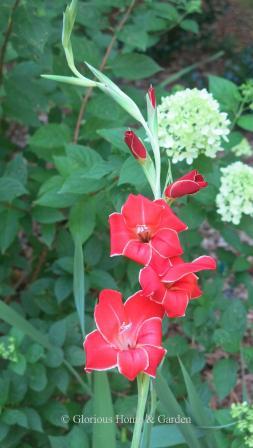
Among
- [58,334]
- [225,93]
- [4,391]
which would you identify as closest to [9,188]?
[58,334]

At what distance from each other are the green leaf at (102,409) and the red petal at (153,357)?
5.9 inches

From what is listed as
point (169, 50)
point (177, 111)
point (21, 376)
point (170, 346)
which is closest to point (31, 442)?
point (21, 376)

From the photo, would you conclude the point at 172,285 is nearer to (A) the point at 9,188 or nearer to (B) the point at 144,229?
(B) the point at 144,229

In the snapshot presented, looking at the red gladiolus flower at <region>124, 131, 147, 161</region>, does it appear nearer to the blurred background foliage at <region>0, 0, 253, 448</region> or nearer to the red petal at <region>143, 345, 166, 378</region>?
the red petal at <region>143, 345, 166, 378</region>

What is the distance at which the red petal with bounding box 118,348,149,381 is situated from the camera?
71 cm

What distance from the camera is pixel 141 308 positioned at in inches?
30.5

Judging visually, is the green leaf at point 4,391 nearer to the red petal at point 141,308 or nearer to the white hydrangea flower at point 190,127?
the white hydrangea flower at point 190,127

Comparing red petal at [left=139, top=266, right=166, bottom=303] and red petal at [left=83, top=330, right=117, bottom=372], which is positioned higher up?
red petal at [left=139, top=266, right=166, bottom=303]

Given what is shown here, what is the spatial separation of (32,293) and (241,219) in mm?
615

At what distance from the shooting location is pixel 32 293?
1833mm

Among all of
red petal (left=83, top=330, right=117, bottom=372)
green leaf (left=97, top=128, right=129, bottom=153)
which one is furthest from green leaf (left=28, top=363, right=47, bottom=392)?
red petal (left=83, top=330, right=117, bottom=372)

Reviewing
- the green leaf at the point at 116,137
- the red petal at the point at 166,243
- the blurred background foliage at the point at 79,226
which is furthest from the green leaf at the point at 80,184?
the red petal at the point at 166,243

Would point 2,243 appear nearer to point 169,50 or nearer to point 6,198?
point 6,198

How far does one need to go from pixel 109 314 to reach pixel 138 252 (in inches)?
3.1
